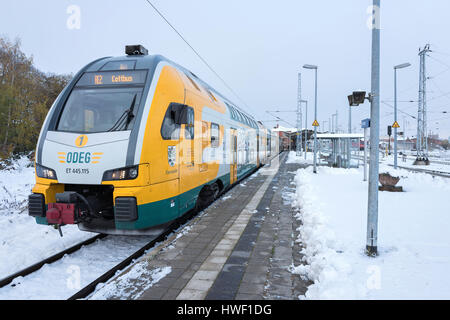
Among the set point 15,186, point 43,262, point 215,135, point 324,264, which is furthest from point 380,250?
point 15,186

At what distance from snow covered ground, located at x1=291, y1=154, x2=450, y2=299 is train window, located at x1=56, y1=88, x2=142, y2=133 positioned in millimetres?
3497

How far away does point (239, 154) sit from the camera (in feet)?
37.7

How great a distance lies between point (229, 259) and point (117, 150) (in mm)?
2380

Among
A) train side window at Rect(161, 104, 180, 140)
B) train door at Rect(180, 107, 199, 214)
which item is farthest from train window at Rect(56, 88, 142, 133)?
train door at Rect(180, 107, 199, 214)

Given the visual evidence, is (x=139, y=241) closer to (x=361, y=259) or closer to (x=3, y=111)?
(x=361, y=259)

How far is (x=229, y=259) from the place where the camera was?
439cm

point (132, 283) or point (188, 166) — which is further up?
point (188, 166)

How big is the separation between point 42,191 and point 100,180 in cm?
104

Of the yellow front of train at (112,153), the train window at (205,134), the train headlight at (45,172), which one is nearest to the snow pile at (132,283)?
the yellow front of train at (112,153)

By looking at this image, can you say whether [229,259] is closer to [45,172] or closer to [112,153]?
[112,153]

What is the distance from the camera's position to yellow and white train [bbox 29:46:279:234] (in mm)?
4449

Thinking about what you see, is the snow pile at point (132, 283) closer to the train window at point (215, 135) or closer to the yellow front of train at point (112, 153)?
the yellow front of train at point (112, 153)

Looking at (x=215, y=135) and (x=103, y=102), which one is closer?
(x=103, y=102)
